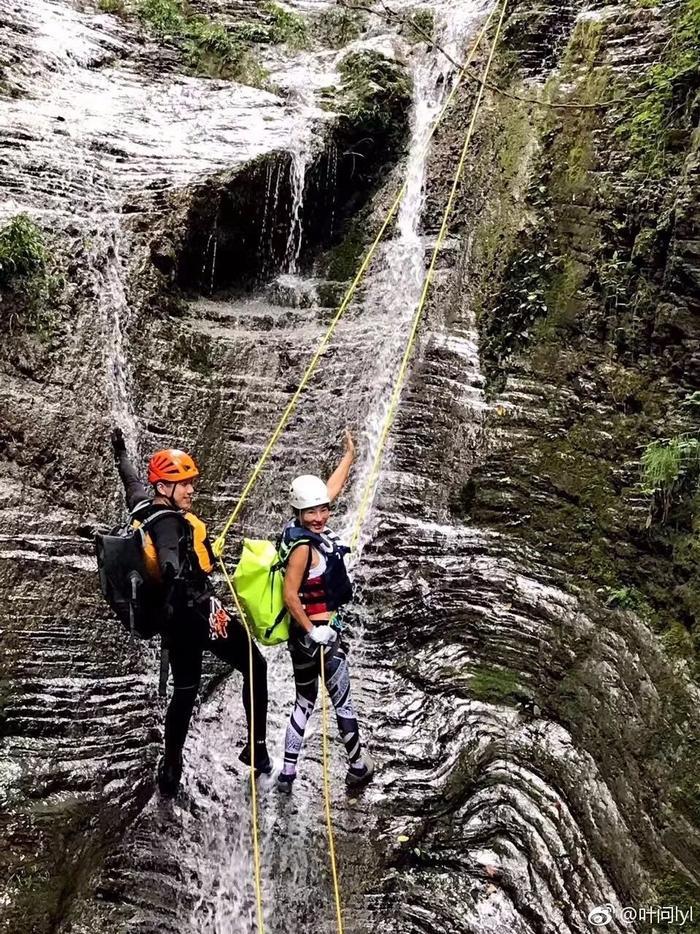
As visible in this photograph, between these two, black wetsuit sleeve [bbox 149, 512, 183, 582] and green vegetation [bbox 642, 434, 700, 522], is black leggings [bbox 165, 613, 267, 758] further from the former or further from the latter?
green vegetation [bbox 642, 434, 700, 522]

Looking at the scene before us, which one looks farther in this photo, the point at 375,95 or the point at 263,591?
the point at 375,95

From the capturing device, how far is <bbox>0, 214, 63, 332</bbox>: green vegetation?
25.1ft

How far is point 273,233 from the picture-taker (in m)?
10.4

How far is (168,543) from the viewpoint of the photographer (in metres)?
4.44

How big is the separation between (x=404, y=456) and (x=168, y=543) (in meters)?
3.77

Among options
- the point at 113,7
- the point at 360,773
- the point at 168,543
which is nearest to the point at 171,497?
the point at 168,543

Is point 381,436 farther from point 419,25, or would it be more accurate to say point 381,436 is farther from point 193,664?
point 419,25

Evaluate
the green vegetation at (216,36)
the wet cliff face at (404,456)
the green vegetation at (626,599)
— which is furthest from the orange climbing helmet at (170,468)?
the green vegetation at (216,36)

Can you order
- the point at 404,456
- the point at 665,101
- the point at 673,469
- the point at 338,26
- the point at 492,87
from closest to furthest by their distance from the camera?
the point at 673,469, the point at 665,101, the point at 404,456, the point at 492,87, the point at 338,26

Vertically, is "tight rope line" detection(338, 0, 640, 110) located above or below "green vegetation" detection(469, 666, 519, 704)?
above

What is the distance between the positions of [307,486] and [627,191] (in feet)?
15.9

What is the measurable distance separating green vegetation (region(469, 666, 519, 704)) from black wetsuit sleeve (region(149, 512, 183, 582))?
2.87 meters

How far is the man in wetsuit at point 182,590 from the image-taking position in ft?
14.7

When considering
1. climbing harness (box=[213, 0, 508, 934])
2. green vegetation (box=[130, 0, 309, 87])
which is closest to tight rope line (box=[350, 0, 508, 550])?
climbing harness (box=[213, 0, 508, 934])
